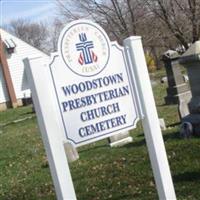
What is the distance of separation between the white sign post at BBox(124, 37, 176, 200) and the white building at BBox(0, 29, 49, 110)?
1175 inches

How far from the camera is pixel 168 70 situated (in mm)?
19750

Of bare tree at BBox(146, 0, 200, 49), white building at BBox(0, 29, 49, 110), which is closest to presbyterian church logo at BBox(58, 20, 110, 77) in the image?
bare tree at BBox(146, 0, 200, 49)

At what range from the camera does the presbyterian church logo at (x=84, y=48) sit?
527 centimetres

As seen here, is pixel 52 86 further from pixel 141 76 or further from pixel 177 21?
pixel 177 21

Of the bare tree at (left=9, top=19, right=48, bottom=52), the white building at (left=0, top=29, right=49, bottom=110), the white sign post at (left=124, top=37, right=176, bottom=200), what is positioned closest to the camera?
the white sign post at (left=124, top=37, right=176, bottom=200)

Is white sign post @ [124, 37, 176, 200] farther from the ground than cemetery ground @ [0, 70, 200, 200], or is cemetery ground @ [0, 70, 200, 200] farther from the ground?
white sign post @ [124, 37, 176, 200]

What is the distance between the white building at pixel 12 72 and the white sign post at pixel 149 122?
29.8 meters

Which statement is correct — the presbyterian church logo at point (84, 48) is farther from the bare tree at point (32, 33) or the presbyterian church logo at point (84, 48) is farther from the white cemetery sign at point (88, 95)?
the bare tree at point (32, 33)

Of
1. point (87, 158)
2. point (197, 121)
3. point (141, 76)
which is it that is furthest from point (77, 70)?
point (87, 158)

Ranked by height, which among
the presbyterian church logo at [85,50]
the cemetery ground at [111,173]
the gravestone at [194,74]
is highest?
the presbyterian church logo at [85,50]

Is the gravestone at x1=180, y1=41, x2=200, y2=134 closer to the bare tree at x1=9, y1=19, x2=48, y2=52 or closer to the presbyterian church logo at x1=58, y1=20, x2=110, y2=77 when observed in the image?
the presbyterian church logo at x1=58, y1=20, x2=110, y2=77

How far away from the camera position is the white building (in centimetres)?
3719

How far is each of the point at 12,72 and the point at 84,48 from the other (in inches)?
1347

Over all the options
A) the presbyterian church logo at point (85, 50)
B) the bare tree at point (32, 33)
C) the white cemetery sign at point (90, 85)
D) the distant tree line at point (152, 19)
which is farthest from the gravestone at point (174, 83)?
the bare tree at point (32, 33)
